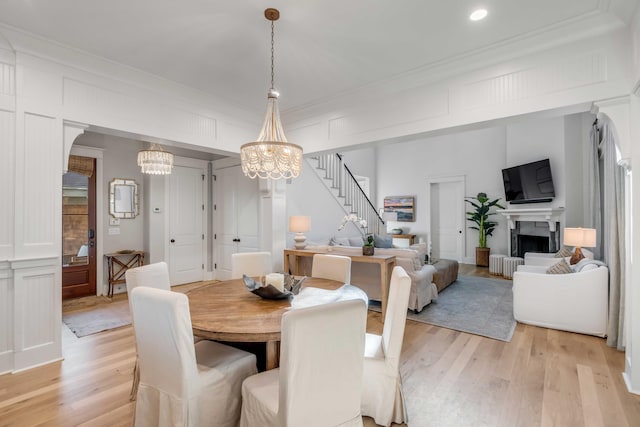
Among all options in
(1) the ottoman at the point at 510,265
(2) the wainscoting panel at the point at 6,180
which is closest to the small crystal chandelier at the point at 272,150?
(2) the wainscoting panel at the point at 6,180

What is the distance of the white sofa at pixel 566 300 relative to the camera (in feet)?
10.3

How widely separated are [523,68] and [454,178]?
5.48 meters

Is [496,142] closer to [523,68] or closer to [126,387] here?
[523,68]

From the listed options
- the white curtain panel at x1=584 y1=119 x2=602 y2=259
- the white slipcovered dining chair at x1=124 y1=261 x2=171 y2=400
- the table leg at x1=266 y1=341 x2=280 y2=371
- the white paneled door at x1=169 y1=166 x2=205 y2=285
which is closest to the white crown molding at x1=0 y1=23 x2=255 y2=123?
the white slipcovered dining chair at x1=124 y1=261 x2=171 y2=400

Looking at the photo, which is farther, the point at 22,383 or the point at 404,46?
the point at 404,46

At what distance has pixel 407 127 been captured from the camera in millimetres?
3320

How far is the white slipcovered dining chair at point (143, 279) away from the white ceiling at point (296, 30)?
1.94m

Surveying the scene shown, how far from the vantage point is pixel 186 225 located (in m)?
5.68

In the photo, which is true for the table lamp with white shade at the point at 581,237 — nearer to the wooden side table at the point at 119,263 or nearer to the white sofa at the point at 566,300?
the white sofa at the point at 566,300

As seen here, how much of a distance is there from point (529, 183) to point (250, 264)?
234 inches

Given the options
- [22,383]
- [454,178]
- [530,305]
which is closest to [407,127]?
[530,305]

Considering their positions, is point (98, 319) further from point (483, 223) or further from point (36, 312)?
point (483, 223)

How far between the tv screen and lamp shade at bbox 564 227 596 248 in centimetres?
248

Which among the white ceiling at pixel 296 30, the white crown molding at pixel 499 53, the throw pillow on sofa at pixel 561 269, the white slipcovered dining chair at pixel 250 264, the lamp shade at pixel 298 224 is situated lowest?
the throw pillow on sofa at pixel 561 269
